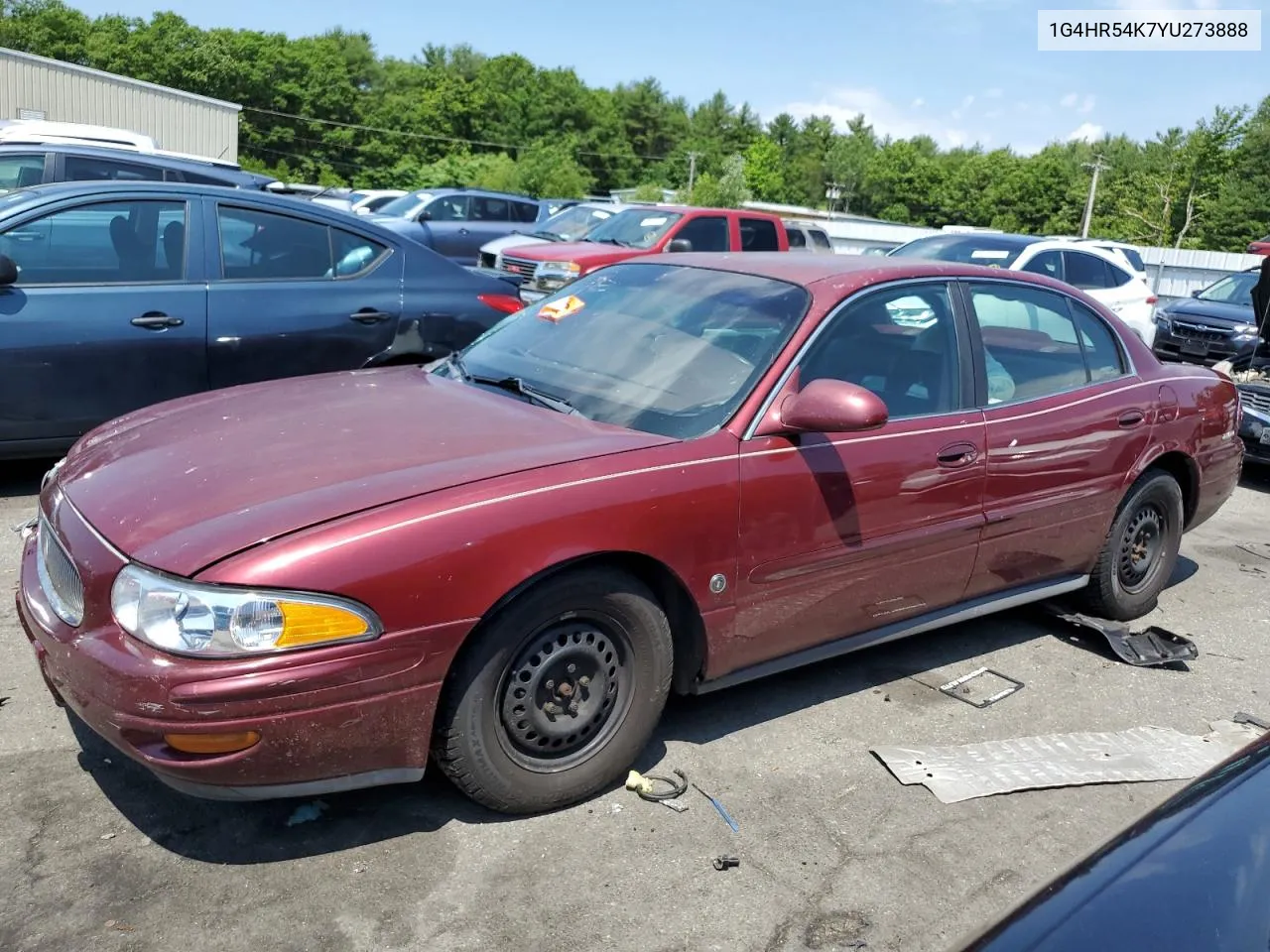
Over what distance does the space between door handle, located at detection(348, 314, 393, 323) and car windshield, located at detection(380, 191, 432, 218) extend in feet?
43.0

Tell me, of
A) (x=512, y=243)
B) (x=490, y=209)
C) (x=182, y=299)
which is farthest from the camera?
(x=490, y=209)

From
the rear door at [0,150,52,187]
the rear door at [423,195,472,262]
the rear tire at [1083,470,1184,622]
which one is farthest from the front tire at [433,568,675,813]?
the rear door at [423,195,472,262]

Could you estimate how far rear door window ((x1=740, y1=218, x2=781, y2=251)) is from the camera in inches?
550

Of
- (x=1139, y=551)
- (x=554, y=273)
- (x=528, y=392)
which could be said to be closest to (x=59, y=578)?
(x=528, y=392)

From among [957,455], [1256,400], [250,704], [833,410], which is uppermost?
[833,410]

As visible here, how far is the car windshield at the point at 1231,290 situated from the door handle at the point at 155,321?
46.5 ft

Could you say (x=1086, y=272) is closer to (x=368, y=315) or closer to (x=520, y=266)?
(x=520, y=266)

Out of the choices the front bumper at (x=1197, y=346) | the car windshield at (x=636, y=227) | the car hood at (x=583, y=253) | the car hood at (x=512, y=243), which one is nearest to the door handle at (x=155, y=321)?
the car hood at (x=583, y=253)

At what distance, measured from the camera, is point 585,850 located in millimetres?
2973

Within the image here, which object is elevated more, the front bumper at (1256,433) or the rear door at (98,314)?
the rear door at (98,314)

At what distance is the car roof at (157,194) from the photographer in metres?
5.41

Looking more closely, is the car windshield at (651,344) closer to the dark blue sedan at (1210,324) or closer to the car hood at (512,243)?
the car hood at (512,243)

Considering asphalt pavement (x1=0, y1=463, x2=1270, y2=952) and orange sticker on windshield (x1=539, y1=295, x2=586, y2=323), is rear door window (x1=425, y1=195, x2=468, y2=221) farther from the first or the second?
asphalt pavement (x1=0, y1=463, x2=1270, y2=952)

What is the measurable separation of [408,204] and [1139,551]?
16383 millimetres
